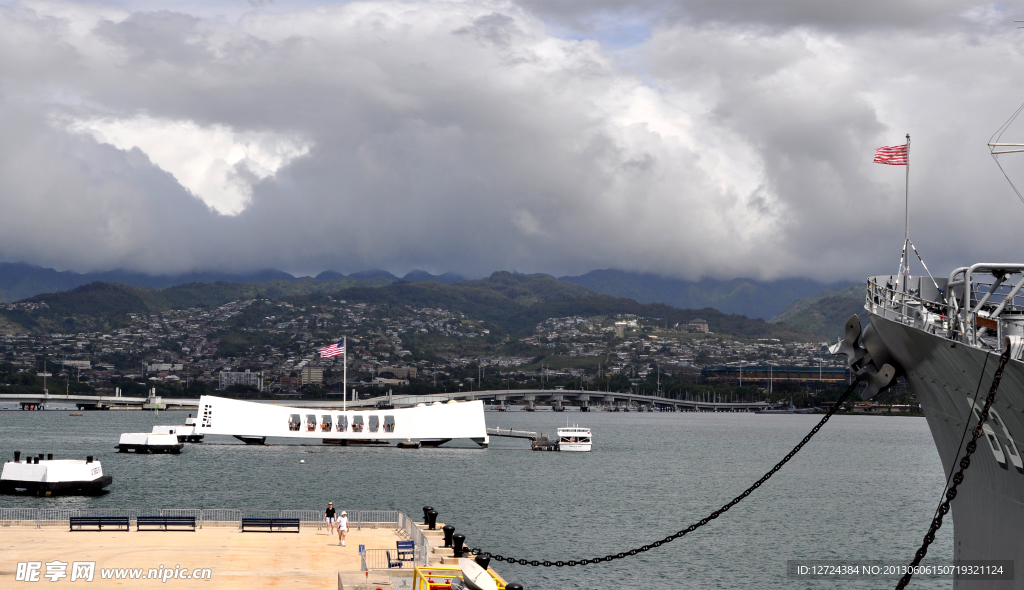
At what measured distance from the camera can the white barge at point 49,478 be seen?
4544cm

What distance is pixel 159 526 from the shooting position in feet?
98.6

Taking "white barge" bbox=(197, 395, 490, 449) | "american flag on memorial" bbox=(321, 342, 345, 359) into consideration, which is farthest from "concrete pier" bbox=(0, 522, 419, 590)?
"white barge" bbox=(197, 395, 490, 449)

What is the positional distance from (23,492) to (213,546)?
2556cm

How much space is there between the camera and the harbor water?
116 feet

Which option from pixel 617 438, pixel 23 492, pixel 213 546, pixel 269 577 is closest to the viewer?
pixel 269 577

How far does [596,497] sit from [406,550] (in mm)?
29751

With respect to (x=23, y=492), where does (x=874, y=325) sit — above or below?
above

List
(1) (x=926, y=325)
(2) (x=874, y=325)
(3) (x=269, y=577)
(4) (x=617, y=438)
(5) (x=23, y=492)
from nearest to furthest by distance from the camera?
(1) (x=926, y=325) → (2) (x=874, y=325) → (3) (x=269, y=577) → (5) (x=23, y=492) → (4) (x=617, y=438)

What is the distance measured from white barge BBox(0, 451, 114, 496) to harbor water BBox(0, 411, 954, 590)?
930 mm

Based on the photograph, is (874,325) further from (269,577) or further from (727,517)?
(727,517)

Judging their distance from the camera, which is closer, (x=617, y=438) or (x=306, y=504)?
(x=306, y=504)

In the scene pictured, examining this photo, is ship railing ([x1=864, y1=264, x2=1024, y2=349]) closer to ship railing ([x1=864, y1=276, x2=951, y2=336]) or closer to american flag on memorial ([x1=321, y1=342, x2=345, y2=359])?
ship railing ([x1=864, y1=276, x2=951, y2=336])

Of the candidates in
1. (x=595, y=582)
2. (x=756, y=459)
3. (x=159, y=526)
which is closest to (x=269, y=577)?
(x=159, y=526)

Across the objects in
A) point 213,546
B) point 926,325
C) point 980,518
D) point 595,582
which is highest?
point 926,325
